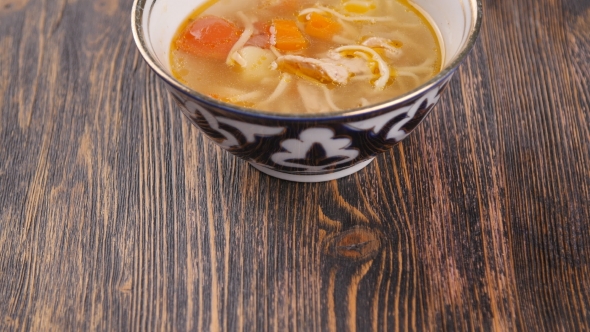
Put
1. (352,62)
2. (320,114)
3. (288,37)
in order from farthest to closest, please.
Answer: (288,37)
(352,62)
(320,114)

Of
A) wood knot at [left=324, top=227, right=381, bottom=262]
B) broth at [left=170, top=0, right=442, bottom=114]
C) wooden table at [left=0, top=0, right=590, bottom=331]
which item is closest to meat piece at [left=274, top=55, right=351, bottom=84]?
broth at [left=170, top=0, right=442, bottom=114]

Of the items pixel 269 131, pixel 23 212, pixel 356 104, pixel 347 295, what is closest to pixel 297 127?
pixel 269 131

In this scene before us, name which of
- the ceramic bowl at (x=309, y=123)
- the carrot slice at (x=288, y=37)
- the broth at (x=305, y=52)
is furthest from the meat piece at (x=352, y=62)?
the ceramic bowl at (x=309, y=123)

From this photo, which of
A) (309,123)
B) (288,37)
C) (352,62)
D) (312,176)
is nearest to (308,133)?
(309,123)

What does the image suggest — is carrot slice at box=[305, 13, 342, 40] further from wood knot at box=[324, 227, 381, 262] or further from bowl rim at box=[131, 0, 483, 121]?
wood knot at box=[324, 227, 381, 262]

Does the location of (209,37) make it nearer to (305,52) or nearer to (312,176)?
(305,52)

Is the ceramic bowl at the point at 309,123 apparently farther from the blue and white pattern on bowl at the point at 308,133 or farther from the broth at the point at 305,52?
the broth at the point at 305,52
